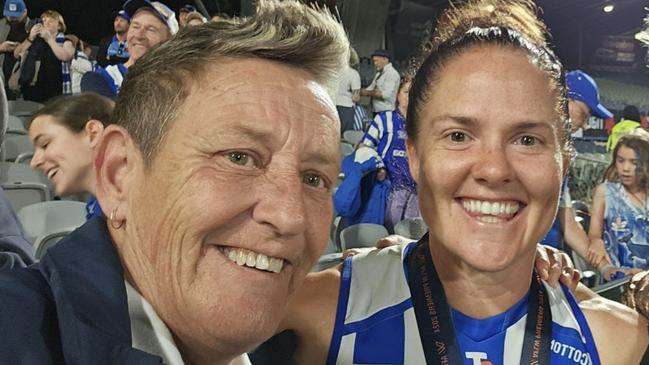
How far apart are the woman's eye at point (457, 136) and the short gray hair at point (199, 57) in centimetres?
36

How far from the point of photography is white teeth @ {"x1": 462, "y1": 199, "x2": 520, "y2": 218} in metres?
1.21

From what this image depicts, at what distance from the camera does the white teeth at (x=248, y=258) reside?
0.83m

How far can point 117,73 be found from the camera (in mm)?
3557

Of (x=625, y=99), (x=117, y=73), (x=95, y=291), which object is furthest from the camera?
(x=625, y=99)

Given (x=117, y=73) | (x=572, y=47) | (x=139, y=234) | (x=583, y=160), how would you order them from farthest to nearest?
(x=572, y=47), (x=583, y=160), (x=117, y=73), (x=139, y=234)

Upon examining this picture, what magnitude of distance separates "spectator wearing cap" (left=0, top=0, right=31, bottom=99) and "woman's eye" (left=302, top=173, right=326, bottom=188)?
21.8 feet

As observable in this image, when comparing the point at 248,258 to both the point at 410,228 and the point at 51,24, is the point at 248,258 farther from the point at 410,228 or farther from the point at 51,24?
the point at 51,24

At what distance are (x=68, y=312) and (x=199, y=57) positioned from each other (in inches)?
14.5

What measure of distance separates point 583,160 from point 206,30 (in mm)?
4588

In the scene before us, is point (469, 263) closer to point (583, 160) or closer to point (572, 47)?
point (583, 160)

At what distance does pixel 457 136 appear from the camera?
125 cm

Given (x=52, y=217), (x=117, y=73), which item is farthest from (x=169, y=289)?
(x=117, y=73)

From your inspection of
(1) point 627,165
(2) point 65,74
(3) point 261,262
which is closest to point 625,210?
(1) point 627,165

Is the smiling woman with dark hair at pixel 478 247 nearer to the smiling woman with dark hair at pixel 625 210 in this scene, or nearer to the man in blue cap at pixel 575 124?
the man in blue cap at pixel 575 124
